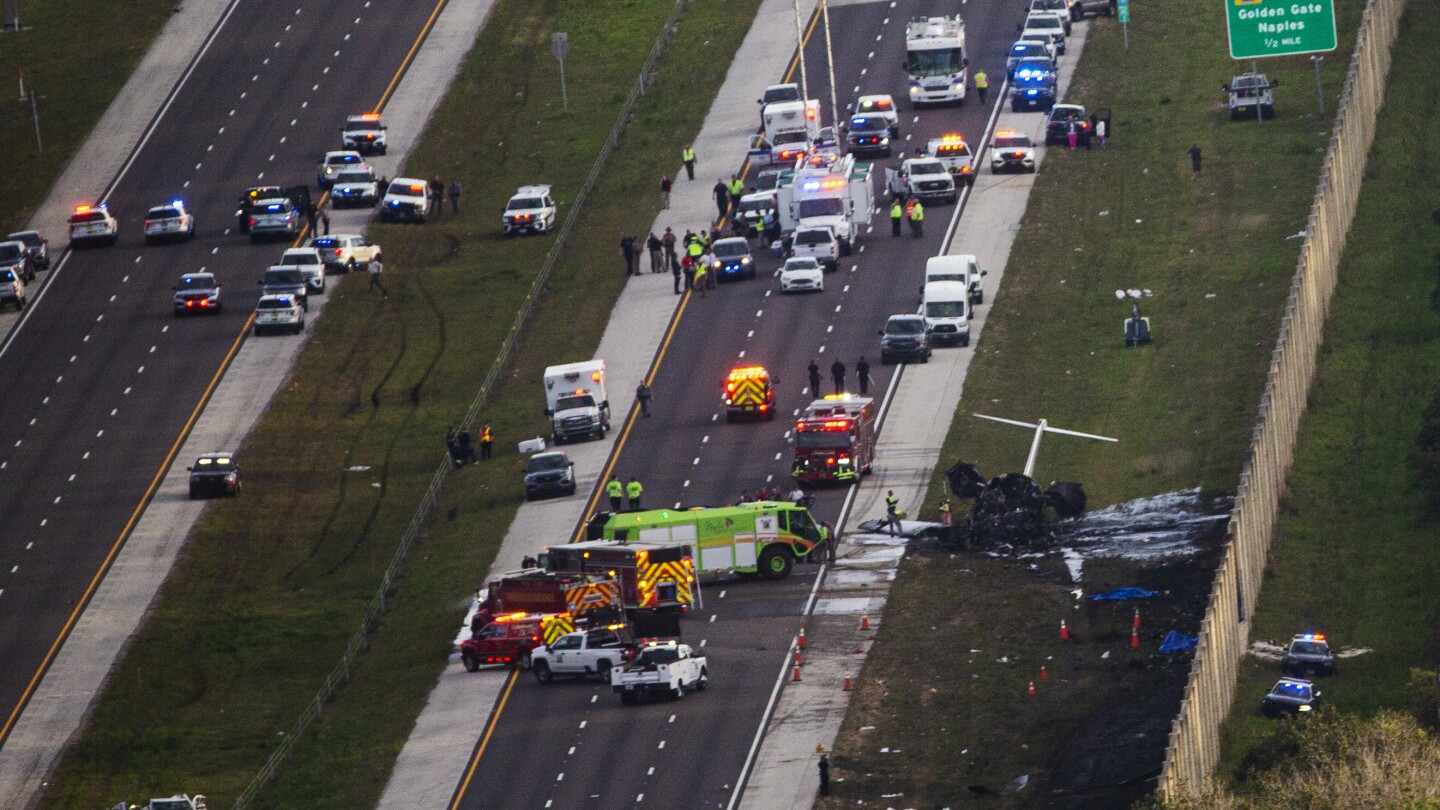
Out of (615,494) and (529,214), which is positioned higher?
(615,494)

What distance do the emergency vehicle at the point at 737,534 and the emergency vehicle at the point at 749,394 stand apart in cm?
1297

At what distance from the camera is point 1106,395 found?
91.3 meters

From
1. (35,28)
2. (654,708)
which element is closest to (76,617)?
(654,708)

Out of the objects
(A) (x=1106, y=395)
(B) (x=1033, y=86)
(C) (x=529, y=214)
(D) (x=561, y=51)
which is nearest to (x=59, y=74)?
(D) (x=561, y=51)

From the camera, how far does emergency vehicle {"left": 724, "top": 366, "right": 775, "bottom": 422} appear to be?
90.7 meters

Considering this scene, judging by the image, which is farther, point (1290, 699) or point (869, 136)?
point (869, 136)

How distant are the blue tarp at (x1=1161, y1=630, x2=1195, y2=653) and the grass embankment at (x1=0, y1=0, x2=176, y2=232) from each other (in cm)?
6515

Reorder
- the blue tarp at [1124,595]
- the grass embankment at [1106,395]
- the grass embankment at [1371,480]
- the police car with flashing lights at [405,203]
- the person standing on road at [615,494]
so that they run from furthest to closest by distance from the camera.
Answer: the police car with flashing lights at [405,203]
the person standing on road at [615,494]
the blue tarp at [1124,595]
the grass embankment at [1371,480]
the grass embankment at [1106,395]

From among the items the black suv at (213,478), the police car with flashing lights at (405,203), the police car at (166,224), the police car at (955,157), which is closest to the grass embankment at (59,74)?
the police car at (166,224)

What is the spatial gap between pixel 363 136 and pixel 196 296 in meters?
17.6

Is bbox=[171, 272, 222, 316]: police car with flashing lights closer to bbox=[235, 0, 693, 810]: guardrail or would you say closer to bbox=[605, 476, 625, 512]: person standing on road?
bbox=[235, 0, 693, 810]: guardrail

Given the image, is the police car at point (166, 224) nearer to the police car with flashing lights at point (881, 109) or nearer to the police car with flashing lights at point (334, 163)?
the police car with flashing lights at point (334, 163)

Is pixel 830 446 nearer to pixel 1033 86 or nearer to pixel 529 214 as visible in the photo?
pixel 529 214

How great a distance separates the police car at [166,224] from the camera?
11406 centimetres
